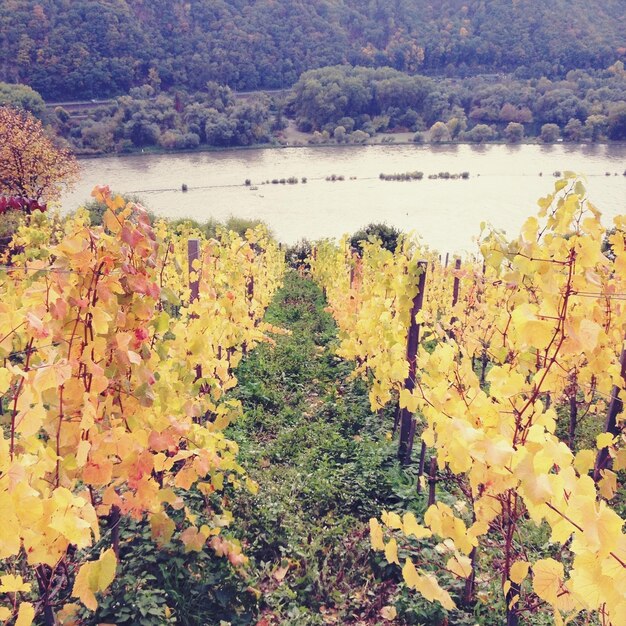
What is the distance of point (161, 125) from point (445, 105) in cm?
3485

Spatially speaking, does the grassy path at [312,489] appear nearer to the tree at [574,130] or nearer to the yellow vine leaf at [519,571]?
the yellow vine leaf at [519,571]

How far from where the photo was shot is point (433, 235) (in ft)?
83.7

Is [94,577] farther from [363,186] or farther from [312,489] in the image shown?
[363,186]

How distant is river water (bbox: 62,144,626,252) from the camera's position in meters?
28.1

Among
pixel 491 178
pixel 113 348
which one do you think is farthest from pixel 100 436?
pixel 491 178

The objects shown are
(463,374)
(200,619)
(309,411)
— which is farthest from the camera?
(309,411)

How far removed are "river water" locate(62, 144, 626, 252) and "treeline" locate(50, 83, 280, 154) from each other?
7.37 ft

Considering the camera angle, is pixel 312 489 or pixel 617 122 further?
pixel 617 122

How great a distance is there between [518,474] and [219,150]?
185 feet

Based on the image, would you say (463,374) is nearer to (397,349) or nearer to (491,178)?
(397,349)

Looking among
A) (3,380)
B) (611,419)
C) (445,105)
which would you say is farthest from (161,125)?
(3,380)

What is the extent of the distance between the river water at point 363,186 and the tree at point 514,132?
10.6 feet

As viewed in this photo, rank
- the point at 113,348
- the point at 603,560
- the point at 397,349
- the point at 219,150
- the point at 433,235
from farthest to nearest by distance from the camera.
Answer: the point at 219,150 → the point at 433,235 → the point at 397,349 → the point at 113,348 → the point at 603,560

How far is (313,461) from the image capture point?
14.4 ft
